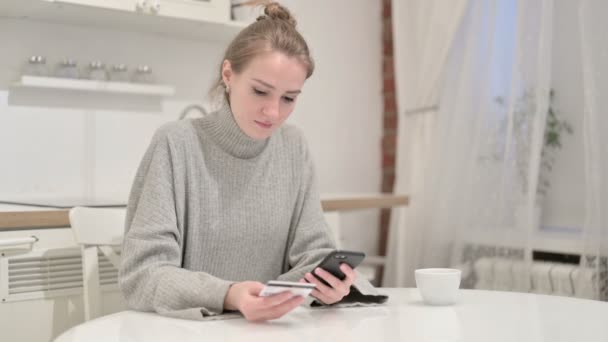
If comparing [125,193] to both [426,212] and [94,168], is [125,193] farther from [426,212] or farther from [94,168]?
[426,212]

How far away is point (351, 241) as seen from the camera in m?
3.60

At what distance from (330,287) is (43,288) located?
1046 mm

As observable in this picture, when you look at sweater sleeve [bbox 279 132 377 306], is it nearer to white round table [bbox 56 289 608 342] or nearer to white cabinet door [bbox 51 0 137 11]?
white round table [bbox 56 289 608 342]

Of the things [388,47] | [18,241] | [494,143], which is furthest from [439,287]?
[388,47]

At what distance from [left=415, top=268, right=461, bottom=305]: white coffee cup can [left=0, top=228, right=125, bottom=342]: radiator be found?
1.07m

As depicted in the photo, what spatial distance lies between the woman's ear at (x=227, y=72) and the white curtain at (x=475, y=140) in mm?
1583

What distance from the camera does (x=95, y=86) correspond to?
265 cm

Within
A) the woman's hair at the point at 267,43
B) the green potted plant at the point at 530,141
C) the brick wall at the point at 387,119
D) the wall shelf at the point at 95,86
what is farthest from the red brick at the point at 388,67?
the woman's hair at the point at 267,43

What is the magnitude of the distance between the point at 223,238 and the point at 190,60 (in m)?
1.61

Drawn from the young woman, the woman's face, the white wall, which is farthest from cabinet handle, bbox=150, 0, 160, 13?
the woman's face

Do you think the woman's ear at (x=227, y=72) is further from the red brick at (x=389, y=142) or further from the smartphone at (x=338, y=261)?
the red brick at (x=389, y=142)

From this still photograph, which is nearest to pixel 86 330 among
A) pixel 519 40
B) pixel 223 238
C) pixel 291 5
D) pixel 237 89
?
pixel 223 238

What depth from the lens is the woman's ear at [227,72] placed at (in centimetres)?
157

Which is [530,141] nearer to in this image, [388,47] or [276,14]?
[388,47]
